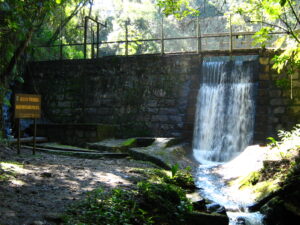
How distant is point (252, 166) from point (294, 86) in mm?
4379

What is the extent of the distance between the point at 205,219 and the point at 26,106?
5307 millimetres

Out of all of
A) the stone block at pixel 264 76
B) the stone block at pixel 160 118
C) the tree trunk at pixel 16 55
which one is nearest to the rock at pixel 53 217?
the tree trunk at pixel 16 55

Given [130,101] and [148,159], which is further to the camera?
[130,101]

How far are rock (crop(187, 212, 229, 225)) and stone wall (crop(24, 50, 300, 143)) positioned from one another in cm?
620

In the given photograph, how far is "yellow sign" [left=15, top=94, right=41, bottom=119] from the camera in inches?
291

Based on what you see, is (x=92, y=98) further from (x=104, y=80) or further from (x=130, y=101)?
(x=130, y=101)

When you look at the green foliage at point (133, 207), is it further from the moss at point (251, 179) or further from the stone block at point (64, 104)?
the stone block at point (64, 104)

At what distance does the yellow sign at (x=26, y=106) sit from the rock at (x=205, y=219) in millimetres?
4961

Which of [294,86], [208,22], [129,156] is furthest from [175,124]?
[208,22]

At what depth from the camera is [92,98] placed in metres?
12.7

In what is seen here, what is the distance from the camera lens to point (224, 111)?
1091cm

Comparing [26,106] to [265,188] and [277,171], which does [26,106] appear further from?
[277,171]

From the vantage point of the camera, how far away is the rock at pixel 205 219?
14.0 feet

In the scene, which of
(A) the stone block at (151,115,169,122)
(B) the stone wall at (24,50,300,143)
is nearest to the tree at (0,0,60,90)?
(B) the stone wall at (24,50,300,143)
